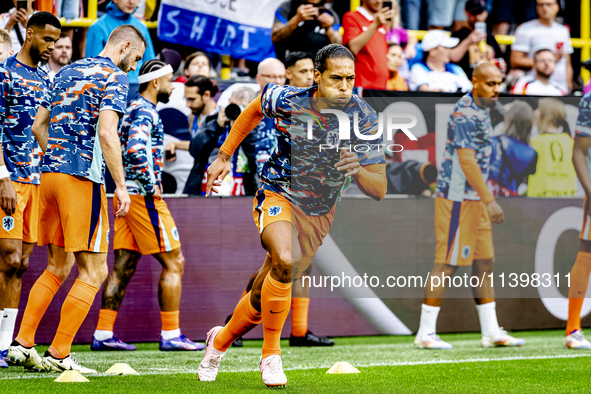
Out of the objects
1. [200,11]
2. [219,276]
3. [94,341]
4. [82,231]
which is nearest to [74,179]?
[82,231]

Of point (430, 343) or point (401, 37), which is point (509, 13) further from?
point (430, 343)

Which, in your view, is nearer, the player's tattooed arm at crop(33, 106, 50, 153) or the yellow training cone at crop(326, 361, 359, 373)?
the yellow training cone at crop(326, 361, 359, 373)

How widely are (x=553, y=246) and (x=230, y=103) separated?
3760mm

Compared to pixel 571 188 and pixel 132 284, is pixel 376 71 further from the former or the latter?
pixel 132 284

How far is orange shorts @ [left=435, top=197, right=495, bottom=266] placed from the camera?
22.7 feet

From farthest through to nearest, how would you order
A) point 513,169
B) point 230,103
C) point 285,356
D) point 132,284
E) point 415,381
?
point 513,169
point 230,103
point 132,284
point 285,356
point 415,381

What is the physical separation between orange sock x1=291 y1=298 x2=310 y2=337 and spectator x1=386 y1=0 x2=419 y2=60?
4531mm

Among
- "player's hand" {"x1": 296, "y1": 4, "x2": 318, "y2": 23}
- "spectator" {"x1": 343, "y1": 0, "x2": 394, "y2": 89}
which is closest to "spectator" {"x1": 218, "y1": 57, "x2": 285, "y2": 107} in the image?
"player's hand" {"x1": 296, "y1": 4, "x2": 318, "y2": 23}

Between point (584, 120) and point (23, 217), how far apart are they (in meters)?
4.89

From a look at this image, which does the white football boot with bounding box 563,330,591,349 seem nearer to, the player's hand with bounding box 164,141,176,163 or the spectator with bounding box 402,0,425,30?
the player's hand with bounding box 164,141,176,163

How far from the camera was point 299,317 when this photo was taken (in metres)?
6.65

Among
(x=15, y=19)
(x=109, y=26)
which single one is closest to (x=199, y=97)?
(x=109, y=26)

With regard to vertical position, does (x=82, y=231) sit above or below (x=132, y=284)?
above

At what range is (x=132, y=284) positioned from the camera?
22.4ft
